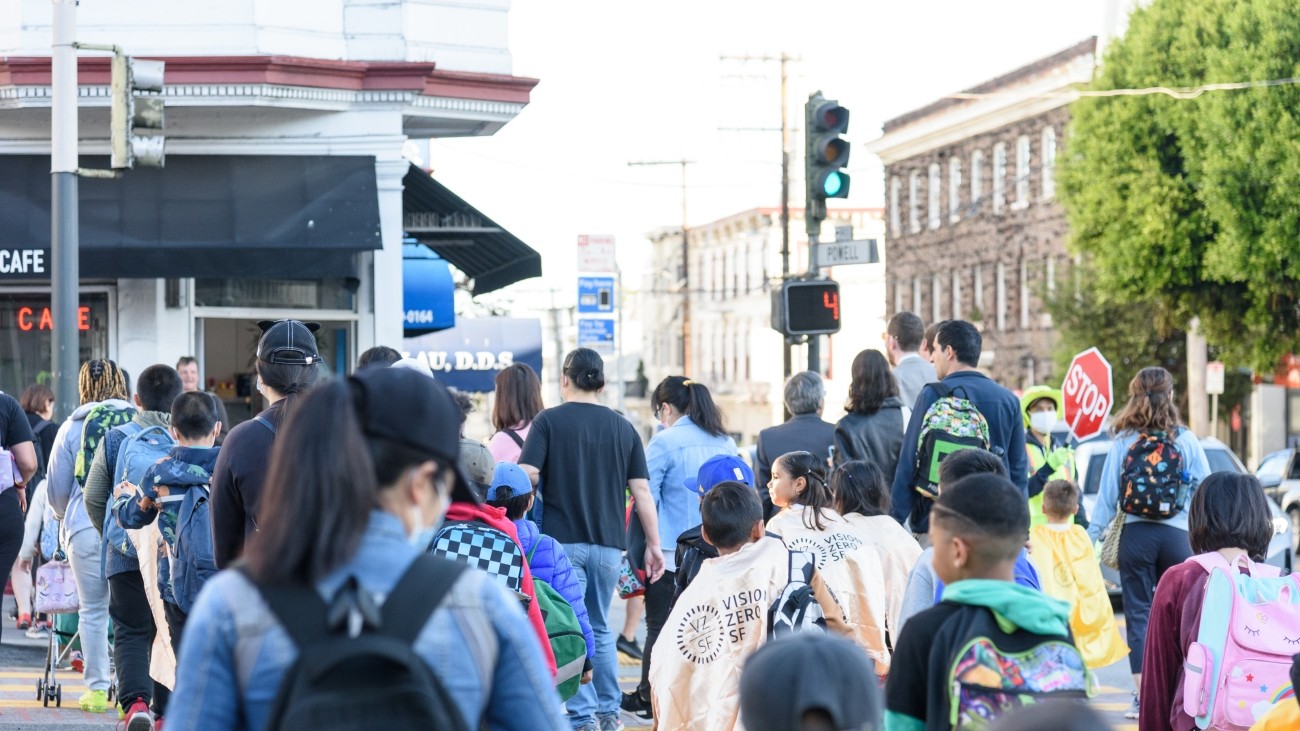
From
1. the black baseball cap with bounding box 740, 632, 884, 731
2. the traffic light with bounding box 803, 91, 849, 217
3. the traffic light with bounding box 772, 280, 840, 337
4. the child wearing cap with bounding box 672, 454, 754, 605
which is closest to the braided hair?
the child wearing cap with bounding box 672, 454, 754, 605

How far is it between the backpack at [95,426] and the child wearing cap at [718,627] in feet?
12.1

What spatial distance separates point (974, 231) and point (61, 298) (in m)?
45.0

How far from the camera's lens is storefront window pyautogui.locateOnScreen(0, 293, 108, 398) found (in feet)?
48.0

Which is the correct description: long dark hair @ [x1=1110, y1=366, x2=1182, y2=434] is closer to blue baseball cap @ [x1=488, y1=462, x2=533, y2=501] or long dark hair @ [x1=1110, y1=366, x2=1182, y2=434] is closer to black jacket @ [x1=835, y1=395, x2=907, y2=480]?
black jacket @ [x1=835, y1=395, x2=907, y2=480]

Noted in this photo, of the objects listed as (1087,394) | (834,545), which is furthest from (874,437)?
(1087,394)

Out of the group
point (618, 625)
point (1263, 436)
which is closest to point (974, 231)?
point (1263, 436)

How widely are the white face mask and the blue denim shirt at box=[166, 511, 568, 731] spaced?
9204mm

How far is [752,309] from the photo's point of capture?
262 feet

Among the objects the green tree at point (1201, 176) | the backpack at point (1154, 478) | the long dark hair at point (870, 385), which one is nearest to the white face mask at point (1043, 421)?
the backpack at point (1154, 478)

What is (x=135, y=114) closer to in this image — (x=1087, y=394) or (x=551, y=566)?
(x=551, y=566)

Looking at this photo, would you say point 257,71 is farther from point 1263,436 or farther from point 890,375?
point 1263,436

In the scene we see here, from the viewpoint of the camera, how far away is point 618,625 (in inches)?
571

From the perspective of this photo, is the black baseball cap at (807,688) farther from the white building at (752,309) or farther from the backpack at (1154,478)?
the white building at (752,309)

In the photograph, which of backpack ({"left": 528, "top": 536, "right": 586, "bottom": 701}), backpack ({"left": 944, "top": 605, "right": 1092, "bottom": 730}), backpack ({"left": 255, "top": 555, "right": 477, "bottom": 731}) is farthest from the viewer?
backpack ({"left": 528, "top": 536, "right": 586, "bottom": 701})
